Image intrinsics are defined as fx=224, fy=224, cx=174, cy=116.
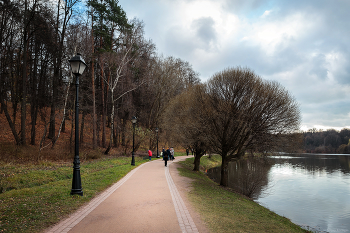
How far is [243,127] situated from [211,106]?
2.51 m

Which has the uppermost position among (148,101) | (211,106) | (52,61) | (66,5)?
(66,5)

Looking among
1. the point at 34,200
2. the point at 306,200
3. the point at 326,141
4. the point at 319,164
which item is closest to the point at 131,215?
the point at 34,200

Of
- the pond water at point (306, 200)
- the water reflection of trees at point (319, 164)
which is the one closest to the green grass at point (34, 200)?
the pond water at point (306, 200)

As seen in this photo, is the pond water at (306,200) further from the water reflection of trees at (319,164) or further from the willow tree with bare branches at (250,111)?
the water reflection of trees at (319,164)

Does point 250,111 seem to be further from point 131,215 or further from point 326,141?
point 326,141

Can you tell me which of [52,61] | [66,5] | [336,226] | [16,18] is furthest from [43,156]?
[336,226]

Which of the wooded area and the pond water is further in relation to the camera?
the wooded area

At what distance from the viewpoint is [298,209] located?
13234mm

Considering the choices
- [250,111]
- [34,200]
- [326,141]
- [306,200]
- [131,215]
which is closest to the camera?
[131,215]

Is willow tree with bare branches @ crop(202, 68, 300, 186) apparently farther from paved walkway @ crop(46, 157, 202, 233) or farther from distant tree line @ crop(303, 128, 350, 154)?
distant tree line @ crop(303, 128, 350, 154)

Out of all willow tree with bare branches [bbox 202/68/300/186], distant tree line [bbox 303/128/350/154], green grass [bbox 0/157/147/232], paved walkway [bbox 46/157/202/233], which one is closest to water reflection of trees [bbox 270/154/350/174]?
willow tree with bare branches [bbox 202/68/300/186]

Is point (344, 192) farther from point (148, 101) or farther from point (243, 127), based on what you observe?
point (148, 101)

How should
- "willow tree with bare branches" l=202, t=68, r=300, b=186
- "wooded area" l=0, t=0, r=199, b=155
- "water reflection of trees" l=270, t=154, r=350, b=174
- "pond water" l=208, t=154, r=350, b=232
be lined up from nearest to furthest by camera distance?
"pond water" l=208, t=154, r=350, b=232, "willow tree with bare branches" l=202, t=68, r=300, b=186, "wooded area" l=0, t=0, r=199, b=155, "water reflection of trees" l=270, t=154, r=350, b=174

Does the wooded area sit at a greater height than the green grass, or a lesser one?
greater
